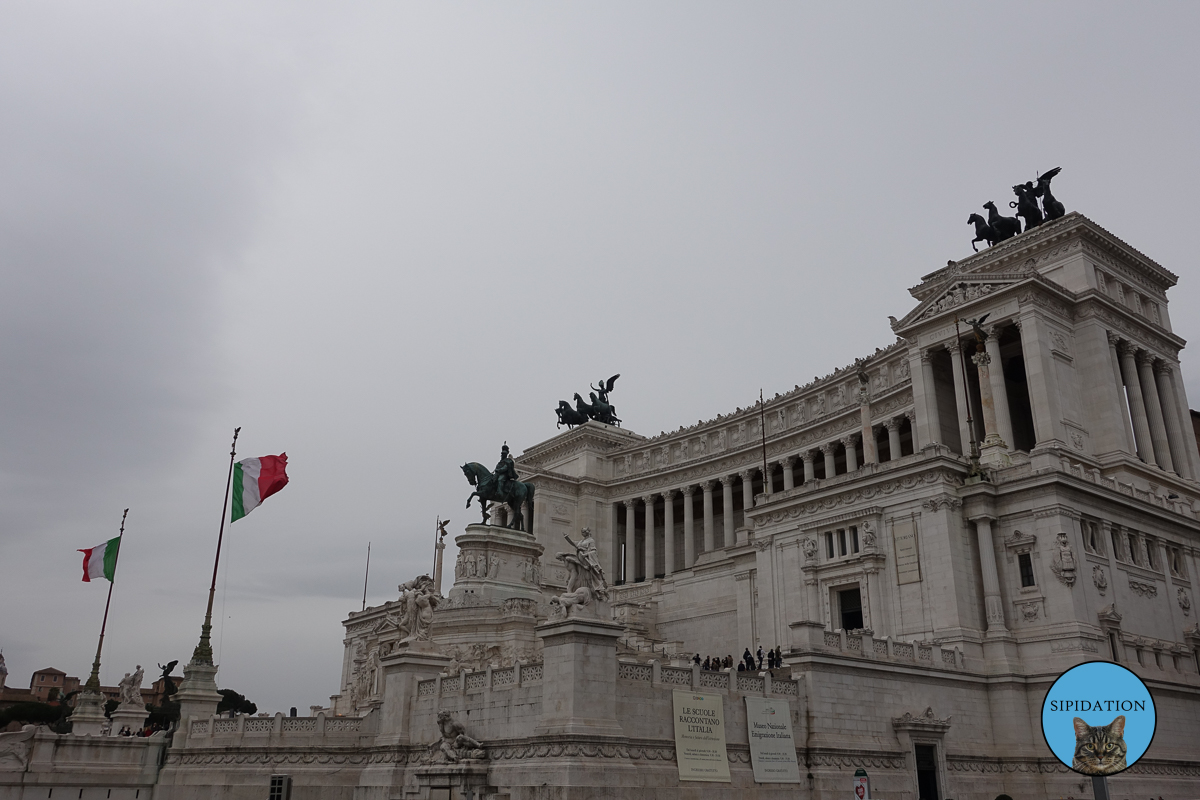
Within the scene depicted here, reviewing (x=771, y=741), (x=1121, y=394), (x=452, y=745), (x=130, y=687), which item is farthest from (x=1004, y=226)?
(x=130, y=687)

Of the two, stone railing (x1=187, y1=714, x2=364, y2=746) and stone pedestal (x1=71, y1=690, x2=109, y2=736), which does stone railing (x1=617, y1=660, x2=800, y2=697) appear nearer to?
stone railing (x1=187, y1=714, x2=364, y2=746)

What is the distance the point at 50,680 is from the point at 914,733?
454 ft

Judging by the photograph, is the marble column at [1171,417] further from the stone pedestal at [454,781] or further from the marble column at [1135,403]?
the stone pedestal at [454,781]

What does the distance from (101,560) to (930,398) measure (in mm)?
47457

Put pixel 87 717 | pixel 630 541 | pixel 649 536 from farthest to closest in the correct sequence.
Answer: pixel 630 541, pixel 649 536, pixel 87 717

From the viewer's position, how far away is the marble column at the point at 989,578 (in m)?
39.2

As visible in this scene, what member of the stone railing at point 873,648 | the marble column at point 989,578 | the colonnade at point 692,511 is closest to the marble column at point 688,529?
the colonnade at point 692,511

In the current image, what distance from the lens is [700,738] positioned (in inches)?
1121

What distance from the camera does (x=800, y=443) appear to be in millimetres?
74250

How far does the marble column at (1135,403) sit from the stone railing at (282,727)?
156ft

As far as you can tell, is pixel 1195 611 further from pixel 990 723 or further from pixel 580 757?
pixel 580 757

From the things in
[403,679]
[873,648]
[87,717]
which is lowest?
[87,717]

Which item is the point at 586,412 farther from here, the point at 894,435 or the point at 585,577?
the point at 585,577

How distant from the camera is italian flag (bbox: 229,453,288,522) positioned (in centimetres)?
4297
